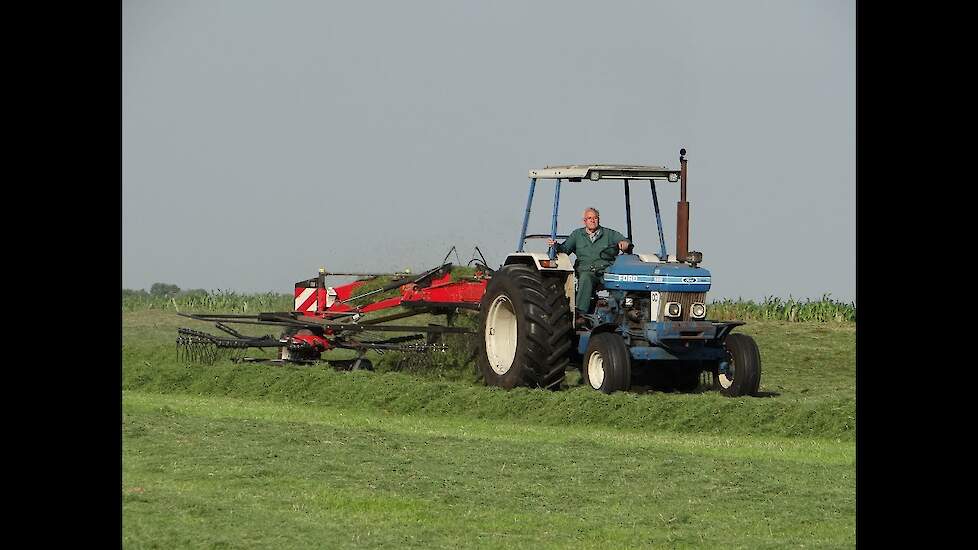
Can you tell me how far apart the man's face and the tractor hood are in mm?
660

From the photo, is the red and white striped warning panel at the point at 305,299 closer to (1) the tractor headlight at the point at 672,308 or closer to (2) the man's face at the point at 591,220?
(2) the man's face at the point at 591,220

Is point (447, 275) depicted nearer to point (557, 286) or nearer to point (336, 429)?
point (557, 286)

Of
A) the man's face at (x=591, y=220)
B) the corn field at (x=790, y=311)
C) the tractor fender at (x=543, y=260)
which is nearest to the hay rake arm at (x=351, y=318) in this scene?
the tractor fender at (x=543, y=260)

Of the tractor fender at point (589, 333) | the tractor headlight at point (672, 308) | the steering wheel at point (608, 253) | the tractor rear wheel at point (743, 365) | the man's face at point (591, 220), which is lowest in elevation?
the tractor rear wheel at point (743, 365)

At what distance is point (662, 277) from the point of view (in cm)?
1463

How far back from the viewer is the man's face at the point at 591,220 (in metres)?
15.3

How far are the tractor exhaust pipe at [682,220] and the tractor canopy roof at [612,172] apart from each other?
1.04 ft

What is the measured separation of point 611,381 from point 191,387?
17.4ft

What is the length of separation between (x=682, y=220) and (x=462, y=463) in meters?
5.12

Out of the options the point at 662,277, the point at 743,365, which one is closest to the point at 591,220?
the point at 662,277

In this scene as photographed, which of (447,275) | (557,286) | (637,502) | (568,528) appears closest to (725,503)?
(637,502)

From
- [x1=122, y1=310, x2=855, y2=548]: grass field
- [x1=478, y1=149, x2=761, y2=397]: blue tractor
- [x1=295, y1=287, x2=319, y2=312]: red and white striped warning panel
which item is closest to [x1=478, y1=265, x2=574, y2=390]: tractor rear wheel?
[x1=478, y1=149, x2=761, y2=397]: blue tractor

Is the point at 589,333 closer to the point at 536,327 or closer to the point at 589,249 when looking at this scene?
the point at 536,327
